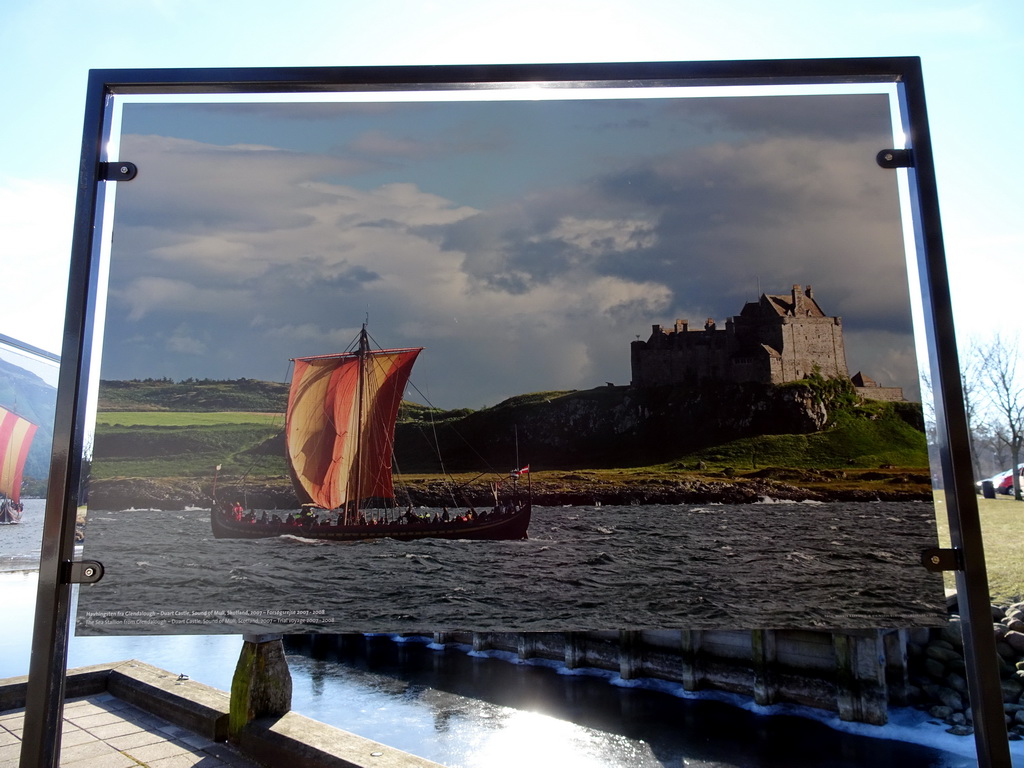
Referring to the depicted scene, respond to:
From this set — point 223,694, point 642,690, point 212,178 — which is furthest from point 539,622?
point 642,690

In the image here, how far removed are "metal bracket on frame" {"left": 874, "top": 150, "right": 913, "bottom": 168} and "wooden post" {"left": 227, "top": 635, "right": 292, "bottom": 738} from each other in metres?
8.03

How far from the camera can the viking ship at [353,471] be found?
12.8ft

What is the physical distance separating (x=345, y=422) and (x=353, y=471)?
35cm

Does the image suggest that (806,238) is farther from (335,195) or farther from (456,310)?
(335,195)

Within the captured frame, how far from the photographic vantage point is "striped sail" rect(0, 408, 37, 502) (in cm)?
1027

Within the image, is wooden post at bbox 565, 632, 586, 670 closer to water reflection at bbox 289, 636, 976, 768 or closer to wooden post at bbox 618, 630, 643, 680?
water reflection at bbox 289, 636, 976, 768

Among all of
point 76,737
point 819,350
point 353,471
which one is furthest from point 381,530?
point 76,737

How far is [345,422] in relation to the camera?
15.2 ft

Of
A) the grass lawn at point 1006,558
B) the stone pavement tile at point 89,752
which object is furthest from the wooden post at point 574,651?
the stone pavement tile at point 89,752

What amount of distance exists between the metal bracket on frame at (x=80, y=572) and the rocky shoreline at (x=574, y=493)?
1138 millimetres

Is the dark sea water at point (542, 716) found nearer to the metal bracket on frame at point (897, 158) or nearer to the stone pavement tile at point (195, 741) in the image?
the stone pavement tile at point (195, 741)

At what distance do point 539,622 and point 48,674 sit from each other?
221cm

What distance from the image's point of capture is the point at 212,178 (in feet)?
12.7

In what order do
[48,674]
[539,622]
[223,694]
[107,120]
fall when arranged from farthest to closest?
[223,694], [539,622], [107,120], [48,674]
